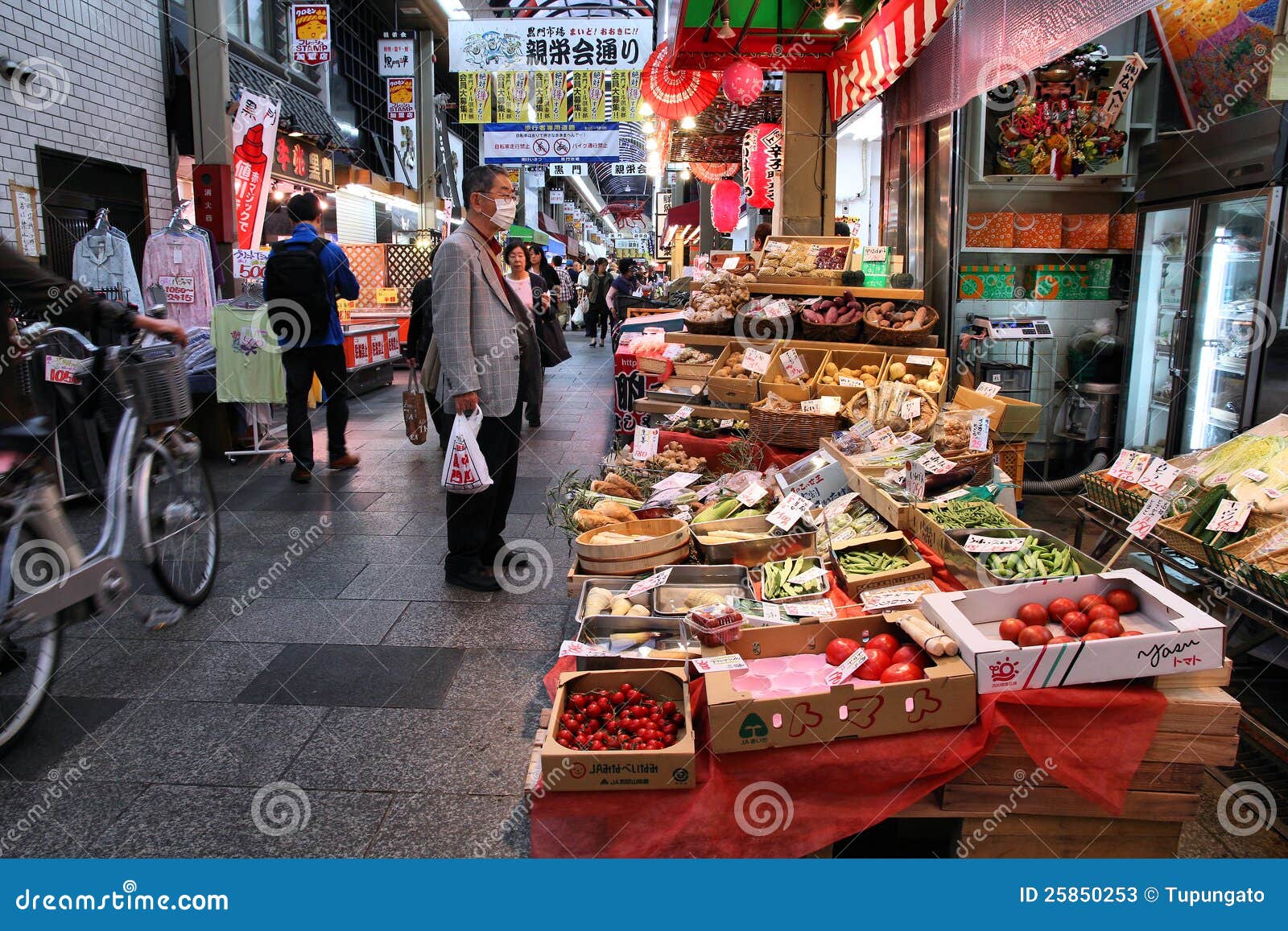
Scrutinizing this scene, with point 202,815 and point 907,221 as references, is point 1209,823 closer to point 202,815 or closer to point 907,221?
point 202,815

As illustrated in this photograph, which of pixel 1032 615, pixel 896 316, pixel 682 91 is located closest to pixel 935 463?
pixel 1032 615

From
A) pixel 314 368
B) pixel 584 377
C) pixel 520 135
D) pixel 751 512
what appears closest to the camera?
pixel 751 512

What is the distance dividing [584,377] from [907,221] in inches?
312

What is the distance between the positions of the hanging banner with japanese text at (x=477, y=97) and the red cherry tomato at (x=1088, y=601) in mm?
14151

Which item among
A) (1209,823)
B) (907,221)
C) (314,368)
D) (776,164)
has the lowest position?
(1209,823)

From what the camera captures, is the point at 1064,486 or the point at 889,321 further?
the point at 1064,486

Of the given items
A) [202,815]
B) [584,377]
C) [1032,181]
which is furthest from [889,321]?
[584,377]

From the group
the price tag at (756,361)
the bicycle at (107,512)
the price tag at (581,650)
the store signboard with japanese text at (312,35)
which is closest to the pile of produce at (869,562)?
the price tag at (581,650)

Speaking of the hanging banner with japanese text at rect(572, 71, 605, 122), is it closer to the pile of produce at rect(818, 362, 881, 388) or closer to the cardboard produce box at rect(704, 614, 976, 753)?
the pile of produce at rect(818, 362, 881, 388)

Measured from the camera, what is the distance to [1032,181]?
24.8 ft

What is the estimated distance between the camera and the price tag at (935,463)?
4.25 m

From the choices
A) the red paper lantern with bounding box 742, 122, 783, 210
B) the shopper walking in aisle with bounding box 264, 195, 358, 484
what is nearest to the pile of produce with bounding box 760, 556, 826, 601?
the shopper walking in aisle with bounding box 264, 195, 358, 484

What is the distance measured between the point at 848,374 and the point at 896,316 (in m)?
0.62

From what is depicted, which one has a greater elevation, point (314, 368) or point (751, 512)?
point (314, 368)
